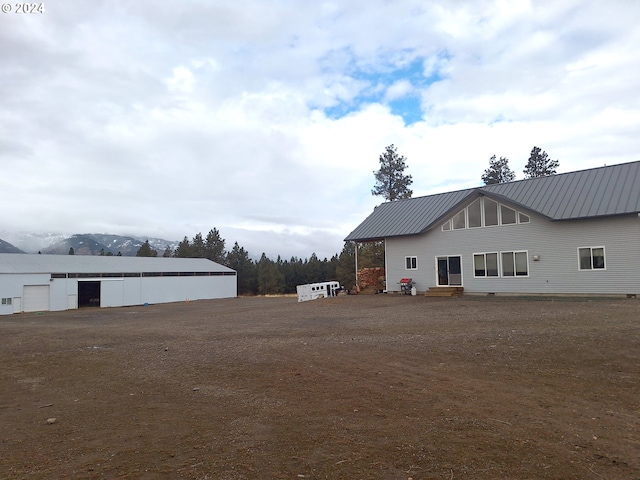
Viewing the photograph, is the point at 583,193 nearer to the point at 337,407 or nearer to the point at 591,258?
the point at 591,258

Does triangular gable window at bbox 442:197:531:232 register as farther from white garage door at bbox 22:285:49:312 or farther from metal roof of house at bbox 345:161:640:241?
white garage door at bbox 22:285:49:312

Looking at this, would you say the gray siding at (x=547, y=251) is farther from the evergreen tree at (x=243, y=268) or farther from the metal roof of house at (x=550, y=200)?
the evergreen tree at (x=243, y=268)

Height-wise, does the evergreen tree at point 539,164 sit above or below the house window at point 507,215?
above

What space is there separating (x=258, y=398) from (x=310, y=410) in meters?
1.02

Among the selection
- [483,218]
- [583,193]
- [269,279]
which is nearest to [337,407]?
[483,218]

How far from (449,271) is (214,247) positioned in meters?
47.5

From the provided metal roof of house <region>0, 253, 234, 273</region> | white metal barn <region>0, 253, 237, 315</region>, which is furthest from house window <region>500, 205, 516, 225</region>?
metal roof of house <region>0, 253, 234, 273</region>

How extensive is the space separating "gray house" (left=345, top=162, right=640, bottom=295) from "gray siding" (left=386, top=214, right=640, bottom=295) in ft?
0.13

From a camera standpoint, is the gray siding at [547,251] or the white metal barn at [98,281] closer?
the gray siding at [547,251]

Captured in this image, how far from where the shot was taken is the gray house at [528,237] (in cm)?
2022

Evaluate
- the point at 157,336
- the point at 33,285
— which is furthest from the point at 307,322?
the point at 33,285

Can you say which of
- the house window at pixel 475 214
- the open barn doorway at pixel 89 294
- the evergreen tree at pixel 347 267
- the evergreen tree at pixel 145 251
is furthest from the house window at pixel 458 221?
the evergreen tree at pixel 145 251

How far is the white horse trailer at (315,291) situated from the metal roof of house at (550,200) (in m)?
3.92

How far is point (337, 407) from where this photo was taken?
19.5 ft
